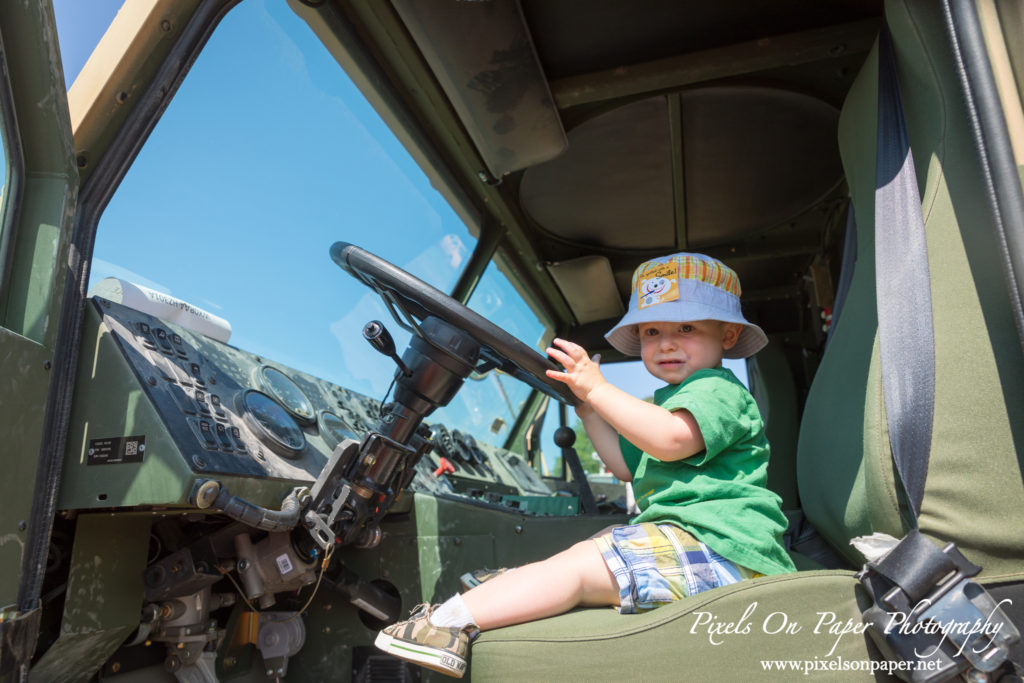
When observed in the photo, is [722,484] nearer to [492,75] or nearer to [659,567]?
[659,567]

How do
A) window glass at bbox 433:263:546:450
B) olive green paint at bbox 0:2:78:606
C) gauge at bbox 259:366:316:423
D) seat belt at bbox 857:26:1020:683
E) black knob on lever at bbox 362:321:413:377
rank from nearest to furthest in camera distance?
seat belt at bbox 857:26:1020:683 < olive green paint at bbox 0:2:78:606 < black knob on lever at bbox 362:321:413:377 < gauge at bbox 259:366:316:423 < window glass at bbox 433:263:546:450

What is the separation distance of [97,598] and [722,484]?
100 cm

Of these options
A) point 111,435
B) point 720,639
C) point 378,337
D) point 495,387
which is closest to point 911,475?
point 720,639

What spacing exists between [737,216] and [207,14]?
1882mm

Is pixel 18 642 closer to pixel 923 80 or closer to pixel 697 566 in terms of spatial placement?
pixel 697 566

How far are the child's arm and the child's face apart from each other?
203 mm

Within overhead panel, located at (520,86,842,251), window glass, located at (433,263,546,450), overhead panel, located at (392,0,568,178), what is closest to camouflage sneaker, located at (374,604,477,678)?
overhead panel, located at (392,0,568,178)

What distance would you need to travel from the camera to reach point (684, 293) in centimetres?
130

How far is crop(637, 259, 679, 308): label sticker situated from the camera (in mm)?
1309

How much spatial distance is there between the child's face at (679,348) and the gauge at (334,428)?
27.5 inches

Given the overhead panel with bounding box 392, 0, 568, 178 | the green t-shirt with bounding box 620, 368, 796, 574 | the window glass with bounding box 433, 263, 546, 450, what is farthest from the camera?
the window glass with bounding box 433, 263, 546, 450

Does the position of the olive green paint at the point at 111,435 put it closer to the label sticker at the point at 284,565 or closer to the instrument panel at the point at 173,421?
the instrument panel at the point at 173,421

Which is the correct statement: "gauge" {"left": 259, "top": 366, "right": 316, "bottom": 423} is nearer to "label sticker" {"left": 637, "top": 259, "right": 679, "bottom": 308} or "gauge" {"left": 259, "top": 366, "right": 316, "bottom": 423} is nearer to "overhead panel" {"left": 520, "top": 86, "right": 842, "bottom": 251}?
"label sticker" {"left": 637, "top": 259, "right": 679, "bottom": 308}

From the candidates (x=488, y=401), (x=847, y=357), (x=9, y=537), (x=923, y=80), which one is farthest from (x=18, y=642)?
(x=488, y=401)
